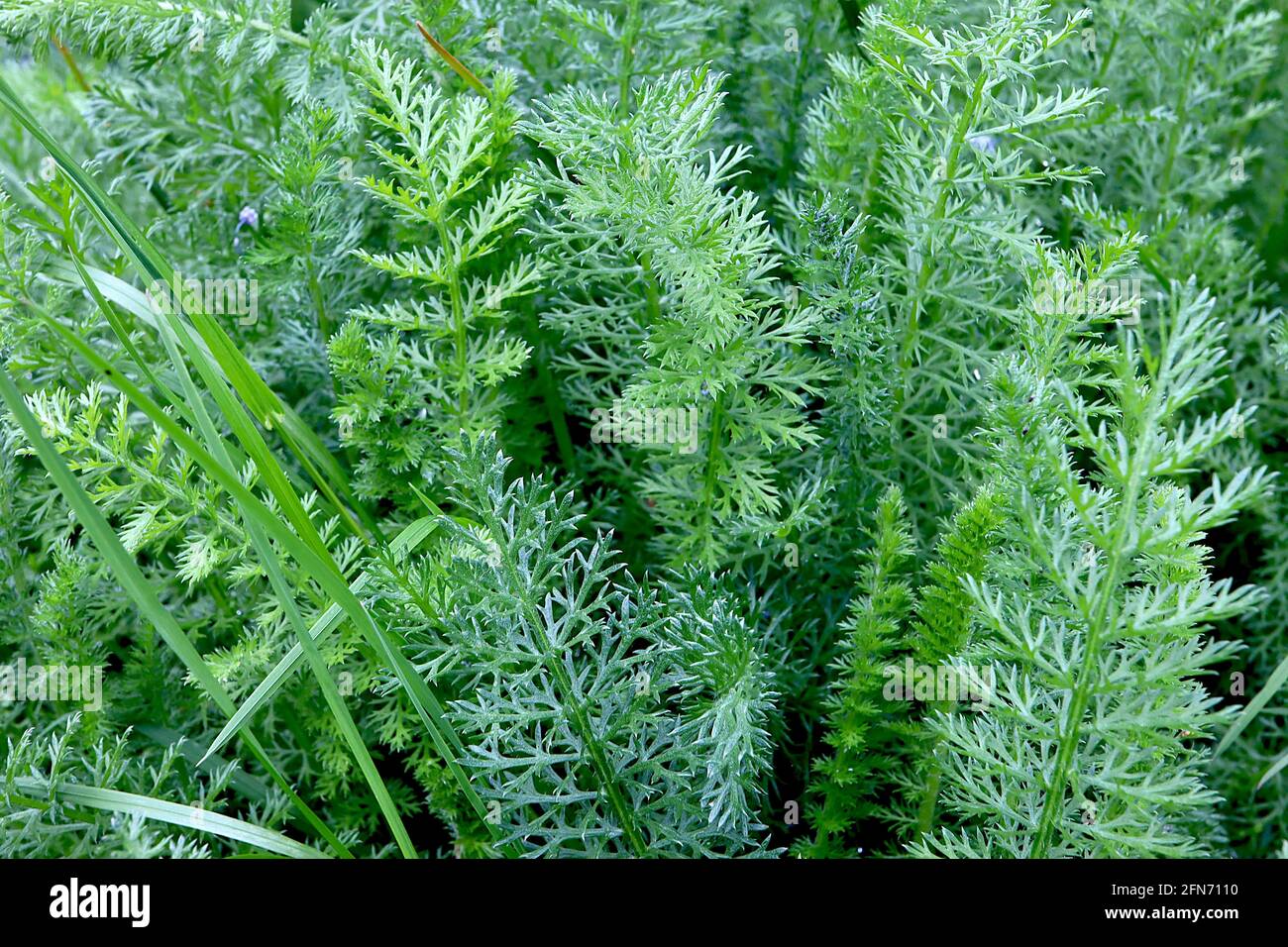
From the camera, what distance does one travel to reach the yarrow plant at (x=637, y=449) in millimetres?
1329

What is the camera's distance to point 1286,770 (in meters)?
1.73

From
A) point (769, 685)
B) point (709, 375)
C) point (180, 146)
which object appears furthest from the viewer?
point (180, 146)

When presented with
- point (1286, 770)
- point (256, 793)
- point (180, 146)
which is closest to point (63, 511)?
point (256, 793)

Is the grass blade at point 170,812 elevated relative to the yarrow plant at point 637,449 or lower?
lower

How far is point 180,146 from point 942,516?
149 centimetres

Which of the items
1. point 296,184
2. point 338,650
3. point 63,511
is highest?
point 296,184

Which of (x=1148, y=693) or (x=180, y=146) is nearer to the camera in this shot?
(x=1148, y=693)

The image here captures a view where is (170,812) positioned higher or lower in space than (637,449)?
lower

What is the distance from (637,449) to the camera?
1.70m

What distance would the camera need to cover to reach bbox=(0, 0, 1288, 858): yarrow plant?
52.3 inches

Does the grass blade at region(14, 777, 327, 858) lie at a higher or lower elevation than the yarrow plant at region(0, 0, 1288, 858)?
lower

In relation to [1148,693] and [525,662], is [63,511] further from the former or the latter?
[1148,693]

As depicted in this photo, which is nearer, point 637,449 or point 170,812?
point 170,812
